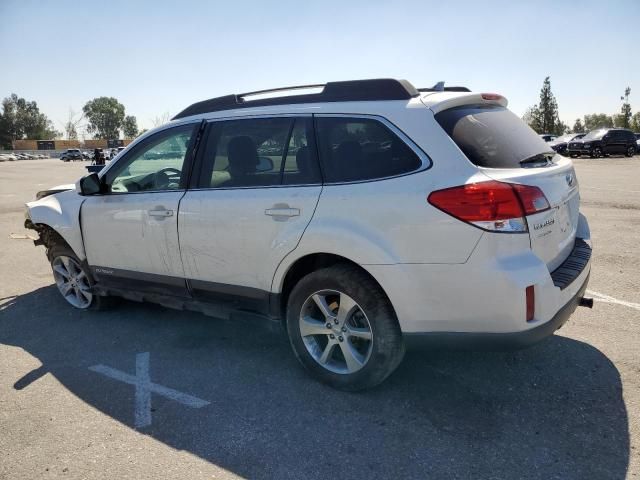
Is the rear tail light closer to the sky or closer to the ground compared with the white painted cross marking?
closer to the sky

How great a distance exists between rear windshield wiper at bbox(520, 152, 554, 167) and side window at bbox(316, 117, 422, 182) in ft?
2.30

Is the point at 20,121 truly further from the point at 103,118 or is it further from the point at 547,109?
the point at 547,109

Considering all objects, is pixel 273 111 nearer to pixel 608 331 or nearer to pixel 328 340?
pixel 328 340

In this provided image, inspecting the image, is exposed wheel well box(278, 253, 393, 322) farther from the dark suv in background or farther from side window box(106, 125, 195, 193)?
the dark suv in background

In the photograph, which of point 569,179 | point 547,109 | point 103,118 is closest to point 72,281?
point 569,179

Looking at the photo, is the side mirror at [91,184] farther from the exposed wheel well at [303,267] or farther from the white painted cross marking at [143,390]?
the exposed wheel well at [303,267]

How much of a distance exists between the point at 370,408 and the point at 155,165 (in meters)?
2.67

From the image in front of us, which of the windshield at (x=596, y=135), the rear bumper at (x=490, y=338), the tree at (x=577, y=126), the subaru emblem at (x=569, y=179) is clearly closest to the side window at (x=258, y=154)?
the rear bumper at (x=490, y=338)

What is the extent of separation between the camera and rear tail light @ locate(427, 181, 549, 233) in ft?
8.29

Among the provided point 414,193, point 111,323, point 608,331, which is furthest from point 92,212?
point 608,331

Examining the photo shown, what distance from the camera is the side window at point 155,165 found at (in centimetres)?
389

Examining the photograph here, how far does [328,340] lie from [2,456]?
1.92m

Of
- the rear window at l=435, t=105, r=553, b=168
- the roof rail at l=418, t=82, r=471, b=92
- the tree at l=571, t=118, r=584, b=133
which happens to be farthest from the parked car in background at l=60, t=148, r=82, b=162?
the tree at l=571, t=118, r=584, b=133

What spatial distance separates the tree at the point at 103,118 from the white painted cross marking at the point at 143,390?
532 ft
